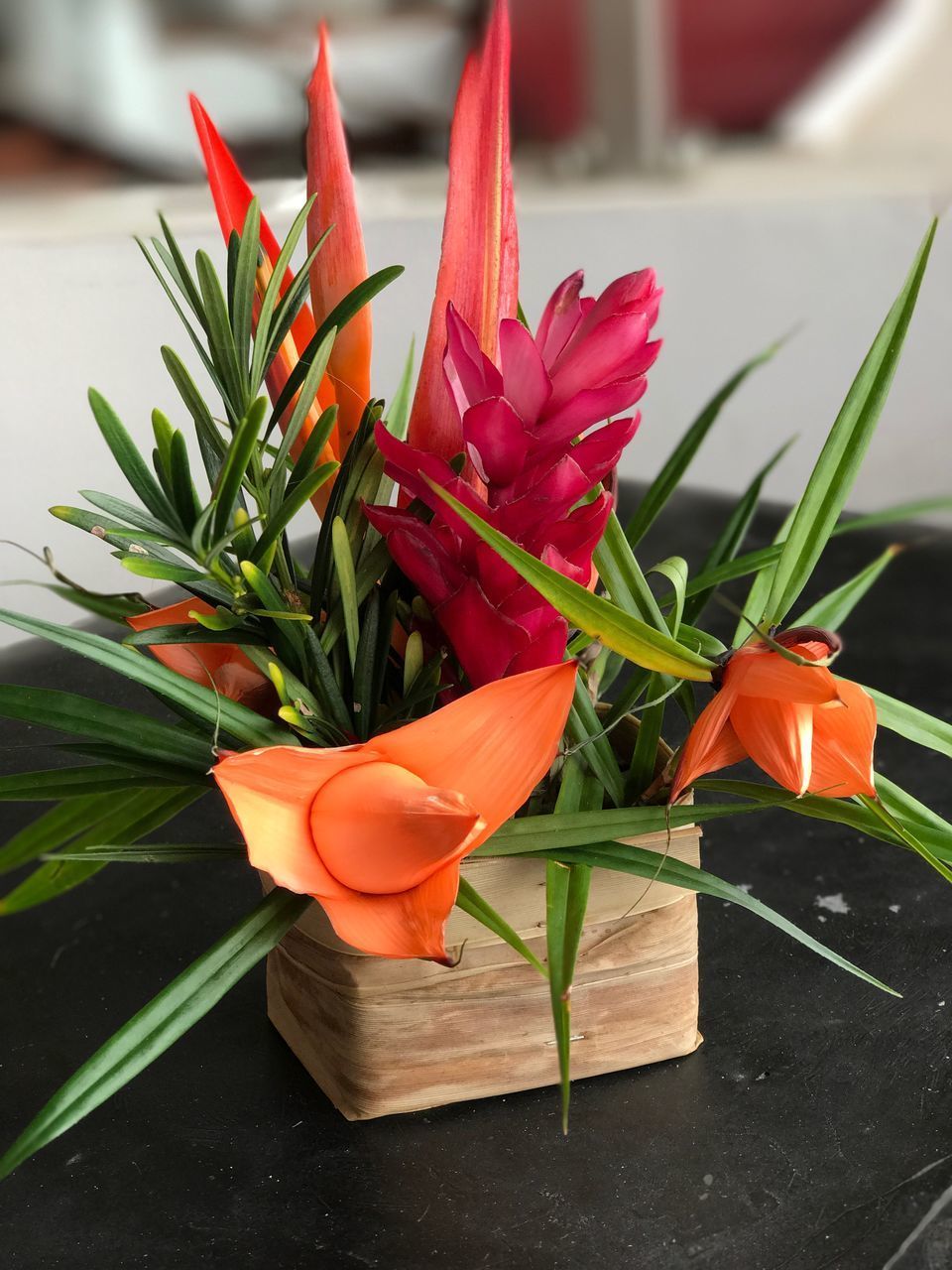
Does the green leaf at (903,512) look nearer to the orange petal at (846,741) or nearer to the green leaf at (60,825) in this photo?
the orange petal at (846,741)

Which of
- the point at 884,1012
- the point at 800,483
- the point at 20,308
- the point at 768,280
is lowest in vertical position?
the point at 800,483

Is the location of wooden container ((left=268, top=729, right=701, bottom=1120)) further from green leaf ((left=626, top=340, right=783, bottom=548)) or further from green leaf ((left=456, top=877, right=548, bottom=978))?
green leaf ((left=626, top=340, right=783, bottom=548))

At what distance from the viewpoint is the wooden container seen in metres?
0.48

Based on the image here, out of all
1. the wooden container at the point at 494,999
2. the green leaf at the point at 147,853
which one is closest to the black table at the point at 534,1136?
the wooden container at the point at 494,999

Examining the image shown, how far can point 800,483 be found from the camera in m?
1.59

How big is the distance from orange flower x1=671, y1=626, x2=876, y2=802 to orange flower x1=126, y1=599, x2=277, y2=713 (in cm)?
15

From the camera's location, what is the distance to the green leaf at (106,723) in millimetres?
431

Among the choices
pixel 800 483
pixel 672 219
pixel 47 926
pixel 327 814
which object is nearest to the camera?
pixel 327 814

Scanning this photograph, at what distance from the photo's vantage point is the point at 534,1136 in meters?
0.50

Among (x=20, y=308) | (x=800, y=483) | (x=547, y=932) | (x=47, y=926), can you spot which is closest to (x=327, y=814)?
(x=547, y=932)

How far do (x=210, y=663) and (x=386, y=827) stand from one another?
12cm

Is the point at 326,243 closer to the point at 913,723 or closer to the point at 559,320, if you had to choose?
the point at 559,320

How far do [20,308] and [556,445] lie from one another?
0.44 m

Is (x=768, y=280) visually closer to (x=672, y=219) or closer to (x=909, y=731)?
(x=672, y=219)
